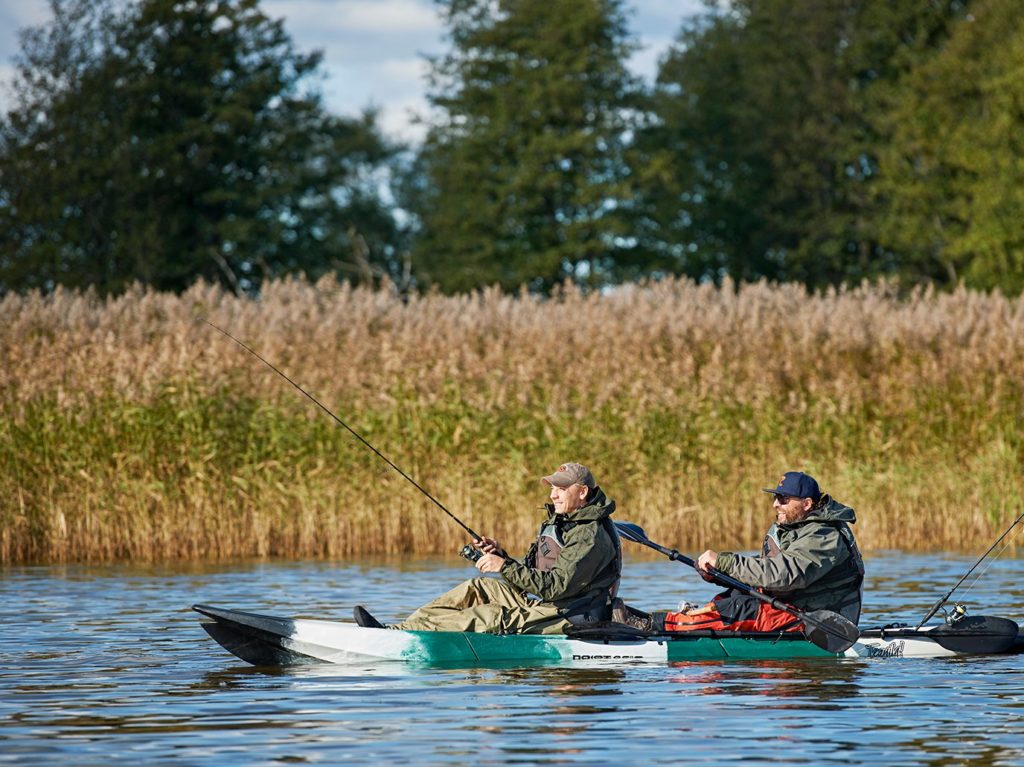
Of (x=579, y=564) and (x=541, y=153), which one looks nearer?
(x=579, y=564)

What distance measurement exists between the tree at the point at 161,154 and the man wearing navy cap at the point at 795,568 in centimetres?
3365

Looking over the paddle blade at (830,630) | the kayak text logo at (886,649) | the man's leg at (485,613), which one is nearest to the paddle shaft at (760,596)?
the paddle blade at (830,630)

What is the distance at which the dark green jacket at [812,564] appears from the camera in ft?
38.5

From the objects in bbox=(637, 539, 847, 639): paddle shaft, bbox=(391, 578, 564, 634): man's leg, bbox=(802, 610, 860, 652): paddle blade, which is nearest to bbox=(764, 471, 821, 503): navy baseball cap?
bbox=(637, 539, 847, 639): paddle shaft

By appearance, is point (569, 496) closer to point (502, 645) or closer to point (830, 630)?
point (502, 645)

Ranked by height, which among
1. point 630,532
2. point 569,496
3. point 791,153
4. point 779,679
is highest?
point 791,153

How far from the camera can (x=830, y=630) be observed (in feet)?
37.8

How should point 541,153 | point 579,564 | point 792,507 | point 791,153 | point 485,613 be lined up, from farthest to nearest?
point 791,153 < point 541,153 < point 792,507 < point 485,613 < point 579,564

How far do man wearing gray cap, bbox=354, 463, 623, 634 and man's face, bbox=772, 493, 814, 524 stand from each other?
1.04 metres

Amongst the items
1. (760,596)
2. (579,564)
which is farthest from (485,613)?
(760,596)

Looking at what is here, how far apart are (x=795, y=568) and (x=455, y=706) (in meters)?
2.74

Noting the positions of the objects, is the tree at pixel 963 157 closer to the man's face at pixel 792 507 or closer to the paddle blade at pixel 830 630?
the man's face at pixel 792 507

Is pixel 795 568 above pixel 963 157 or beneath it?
beneath

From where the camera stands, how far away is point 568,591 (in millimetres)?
11539
